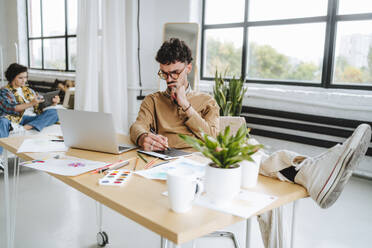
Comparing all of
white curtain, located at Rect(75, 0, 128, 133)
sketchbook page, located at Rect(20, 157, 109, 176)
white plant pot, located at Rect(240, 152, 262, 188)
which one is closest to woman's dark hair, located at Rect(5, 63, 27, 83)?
white curtain, located at Rect(75, 0, 128, 133)

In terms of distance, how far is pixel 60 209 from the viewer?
2576 mm

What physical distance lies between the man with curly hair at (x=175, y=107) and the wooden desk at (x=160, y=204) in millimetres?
508

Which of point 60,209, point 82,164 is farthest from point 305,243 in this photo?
point 60,209

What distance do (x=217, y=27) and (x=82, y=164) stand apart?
3.49 m

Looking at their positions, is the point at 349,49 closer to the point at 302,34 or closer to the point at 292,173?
the point at 302,34

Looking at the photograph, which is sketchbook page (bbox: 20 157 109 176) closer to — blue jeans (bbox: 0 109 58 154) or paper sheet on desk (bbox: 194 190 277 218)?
paper sheet on desk (bbox: 194 190 277 218)

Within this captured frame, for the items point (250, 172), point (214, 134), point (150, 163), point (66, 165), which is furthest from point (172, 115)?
point (250, 172)

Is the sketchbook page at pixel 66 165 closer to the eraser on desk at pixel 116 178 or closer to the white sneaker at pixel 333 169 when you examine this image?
the eraser on desk at pixel 116 178

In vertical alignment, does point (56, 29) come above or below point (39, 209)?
above

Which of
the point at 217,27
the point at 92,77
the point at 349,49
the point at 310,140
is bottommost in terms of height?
the point at 310,140

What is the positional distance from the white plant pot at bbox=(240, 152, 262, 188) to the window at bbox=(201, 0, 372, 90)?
256cm

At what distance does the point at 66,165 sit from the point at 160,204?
55cm

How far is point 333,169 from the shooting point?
3.51ft

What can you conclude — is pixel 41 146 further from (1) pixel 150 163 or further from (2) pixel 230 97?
(2) pixel 230 97
